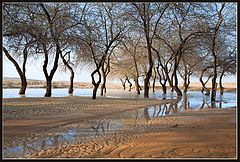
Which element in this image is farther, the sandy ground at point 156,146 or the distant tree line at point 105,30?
the distant tree line at point 105,30

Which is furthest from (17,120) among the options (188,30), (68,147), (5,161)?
(188,30)

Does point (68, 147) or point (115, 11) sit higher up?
point (115, 11)

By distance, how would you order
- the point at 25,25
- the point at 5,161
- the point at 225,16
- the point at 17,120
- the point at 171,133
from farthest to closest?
the point at 225,16
the point at 25,25
the point at 17,120
the point at 171,133
the point at 5,161

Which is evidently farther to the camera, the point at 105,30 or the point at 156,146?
the point at 105,30

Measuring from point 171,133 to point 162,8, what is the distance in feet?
59.8

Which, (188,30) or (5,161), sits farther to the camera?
(188,30)

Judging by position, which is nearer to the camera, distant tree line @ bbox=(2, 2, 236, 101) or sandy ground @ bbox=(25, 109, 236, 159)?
sandy ground @ bbox=(25, 109, 236, 159)

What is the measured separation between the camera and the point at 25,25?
1092cm

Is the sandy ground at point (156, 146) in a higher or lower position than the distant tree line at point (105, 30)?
lower

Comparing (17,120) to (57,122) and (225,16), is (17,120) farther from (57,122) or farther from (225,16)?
(225,16)

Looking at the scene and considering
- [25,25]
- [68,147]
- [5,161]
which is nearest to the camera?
[5,161]

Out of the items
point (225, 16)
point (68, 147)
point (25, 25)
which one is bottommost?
point (68, 147)

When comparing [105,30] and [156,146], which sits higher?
[105,30]

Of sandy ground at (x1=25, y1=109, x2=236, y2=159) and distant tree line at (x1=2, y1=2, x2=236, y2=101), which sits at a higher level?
distant tree line at (x1=2, y1=2, x2=236, y2=101)
